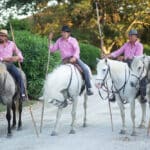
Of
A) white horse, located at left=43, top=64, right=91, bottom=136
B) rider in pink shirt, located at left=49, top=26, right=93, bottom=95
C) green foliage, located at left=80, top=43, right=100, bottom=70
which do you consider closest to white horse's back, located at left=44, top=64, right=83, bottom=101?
white horse, located at left=43, top=64, right=91, bottom=136

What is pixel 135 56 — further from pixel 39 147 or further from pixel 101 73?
pixel 39 147

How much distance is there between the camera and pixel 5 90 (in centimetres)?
1150

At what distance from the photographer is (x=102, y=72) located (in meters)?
10.9

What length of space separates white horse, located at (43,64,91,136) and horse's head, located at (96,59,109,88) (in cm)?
95

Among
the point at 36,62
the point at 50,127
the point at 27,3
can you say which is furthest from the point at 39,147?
the point at 27,3

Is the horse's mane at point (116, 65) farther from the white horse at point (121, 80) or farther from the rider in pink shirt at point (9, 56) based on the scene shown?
the rider in pink shirt at point (9, 56)

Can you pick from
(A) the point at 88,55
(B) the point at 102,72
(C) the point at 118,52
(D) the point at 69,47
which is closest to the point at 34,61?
(D) the point at 69,47

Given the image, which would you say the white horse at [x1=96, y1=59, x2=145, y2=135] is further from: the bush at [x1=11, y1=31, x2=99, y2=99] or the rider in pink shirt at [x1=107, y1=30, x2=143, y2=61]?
the bush at [x1=11, y1=31, x2=99, y2=99]

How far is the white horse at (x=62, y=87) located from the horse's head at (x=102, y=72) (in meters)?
0.95

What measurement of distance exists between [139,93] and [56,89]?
1935 millimetres

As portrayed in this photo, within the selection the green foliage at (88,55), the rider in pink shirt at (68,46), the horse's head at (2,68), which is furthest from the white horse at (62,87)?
the green foliage at (88,55)

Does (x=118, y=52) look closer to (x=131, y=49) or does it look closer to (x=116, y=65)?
(x=131, y=49)

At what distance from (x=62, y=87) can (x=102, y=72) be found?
3.64 feet

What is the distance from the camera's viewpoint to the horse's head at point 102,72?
35.4 feet
